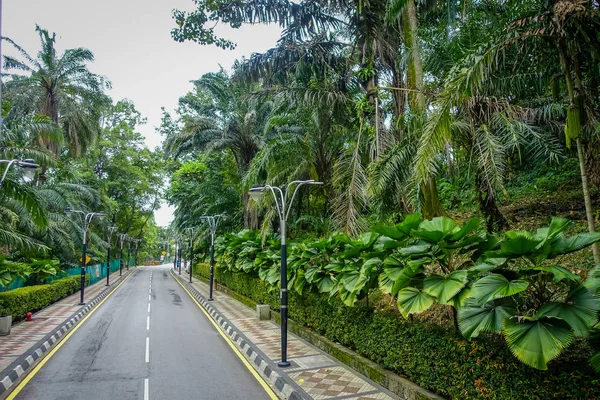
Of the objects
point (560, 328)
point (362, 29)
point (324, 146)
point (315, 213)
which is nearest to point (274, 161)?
point (324, 146)

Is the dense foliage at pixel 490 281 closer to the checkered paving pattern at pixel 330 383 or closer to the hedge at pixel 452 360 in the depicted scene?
the hedge at pixel 452 360

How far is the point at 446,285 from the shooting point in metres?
5.56

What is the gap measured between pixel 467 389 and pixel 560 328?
6.15ft

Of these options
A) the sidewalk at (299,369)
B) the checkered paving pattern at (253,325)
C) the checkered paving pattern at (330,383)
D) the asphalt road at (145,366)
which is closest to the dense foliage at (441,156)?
the checkered paving pattern at (330,383)

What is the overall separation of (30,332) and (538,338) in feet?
45.8

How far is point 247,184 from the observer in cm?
1792

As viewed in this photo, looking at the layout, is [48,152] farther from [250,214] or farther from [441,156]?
[441,156]

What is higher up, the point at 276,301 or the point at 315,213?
the point at 315,213

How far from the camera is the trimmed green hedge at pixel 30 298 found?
14547 mm

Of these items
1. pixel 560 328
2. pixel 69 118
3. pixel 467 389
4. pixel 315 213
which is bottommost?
pixel 467 389

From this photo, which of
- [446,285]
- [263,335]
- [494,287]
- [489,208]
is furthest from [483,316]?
[263,335]

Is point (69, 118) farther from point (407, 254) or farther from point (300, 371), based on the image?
point (407, 254)

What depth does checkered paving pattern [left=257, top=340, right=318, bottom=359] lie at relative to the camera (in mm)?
10102

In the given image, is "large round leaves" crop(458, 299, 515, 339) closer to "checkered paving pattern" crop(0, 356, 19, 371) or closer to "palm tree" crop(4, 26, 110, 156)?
"checkered paving pattern" crop(0, 356, 19, 371)
